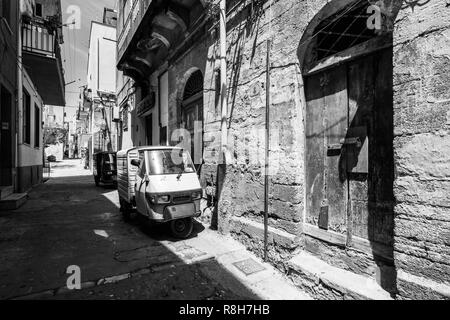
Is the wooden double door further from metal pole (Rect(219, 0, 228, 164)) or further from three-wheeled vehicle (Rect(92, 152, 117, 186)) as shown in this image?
three-wheeled vehicle (Rect(92, 152, 117, 186))

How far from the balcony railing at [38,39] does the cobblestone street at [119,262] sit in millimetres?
6043

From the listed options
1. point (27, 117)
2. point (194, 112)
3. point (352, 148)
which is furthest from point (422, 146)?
point (27, 117)

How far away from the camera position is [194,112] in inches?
292

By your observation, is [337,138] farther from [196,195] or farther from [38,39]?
[38,39]

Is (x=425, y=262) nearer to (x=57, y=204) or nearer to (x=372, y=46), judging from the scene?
(x=372, y=46)

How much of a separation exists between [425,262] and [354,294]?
31.3 inches

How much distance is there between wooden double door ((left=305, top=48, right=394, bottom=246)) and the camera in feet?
9.68

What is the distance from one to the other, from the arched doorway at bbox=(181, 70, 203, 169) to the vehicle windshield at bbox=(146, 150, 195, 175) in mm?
1059

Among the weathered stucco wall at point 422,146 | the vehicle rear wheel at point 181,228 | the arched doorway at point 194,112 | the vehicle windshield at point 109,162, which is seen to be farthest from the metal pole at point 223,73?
the vehicle windshield at point 109,162

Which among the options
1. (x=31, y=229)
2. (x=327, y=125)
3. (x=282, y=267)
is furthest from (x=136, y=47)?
(x=282, y=267)

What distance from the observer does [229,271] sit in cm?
387

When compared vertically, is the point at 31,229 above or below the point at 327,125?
below

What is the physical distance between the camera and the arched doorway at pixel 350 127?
2.94 m

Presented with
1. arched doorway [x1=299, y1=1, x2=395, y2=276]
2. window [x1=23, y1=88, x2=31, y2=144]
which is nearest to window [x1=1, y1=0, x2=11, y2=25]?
window [x1=23, y1=88, x2=31, y2=144]
